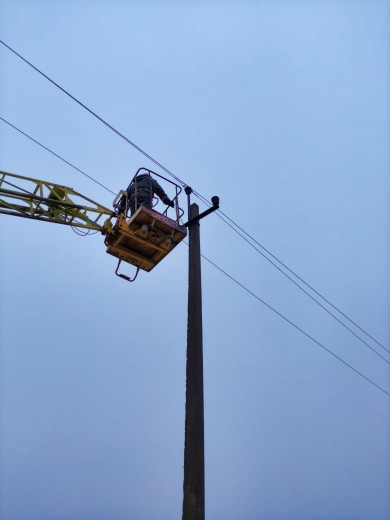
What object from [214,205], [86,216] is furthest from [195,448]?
[86,216]

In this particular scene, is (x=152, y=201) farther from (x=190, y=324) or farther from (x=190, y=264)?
(x=190, y=324)

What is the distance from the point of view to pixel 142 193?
957 centimetres

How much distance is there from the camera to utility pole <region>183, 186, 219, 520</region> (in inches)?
206

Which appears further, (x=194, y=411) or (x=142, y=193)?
(x=142, y=193)

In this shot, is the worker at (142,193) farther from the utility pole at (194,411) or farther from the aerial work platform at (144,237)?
the utility pole at (194,411)

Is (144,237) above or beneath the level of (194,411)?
above

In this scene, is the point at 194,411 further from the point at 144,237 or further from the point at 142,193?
the point at 142,193

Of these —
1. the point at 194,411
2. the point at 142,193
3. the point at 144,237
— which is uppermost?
the point at 142,193

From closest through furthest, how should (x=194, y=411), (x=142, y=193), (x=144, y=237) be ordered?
(x=194, y=411)
(x=144, y=237)
(x=142, y=193)

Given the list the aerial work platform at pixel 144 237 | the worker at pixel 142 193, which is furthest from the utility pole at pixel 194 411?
the worker at pixel 142 193

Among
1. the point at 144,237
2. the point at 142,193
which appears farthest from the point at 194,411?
the point at 142,193

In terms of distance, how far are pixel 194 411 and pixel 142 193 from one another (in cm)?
A: 559

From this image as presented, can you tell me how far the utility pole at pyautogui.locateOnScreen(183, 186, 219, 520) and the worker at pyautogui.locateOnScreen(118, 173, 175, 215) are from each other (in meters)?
2.74

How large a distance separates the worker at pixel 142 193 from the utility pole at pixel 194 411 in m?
2.74
